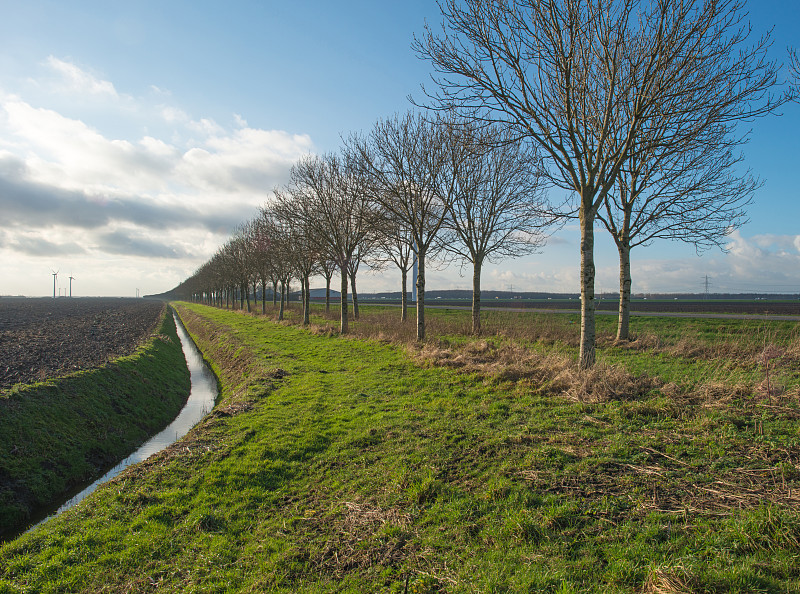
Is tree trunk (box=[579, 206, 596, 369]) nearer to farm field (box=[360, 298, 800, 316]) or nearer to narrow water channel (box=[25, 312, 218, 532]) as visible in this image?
narrow water channel (box=[25, 312, 218, 532])

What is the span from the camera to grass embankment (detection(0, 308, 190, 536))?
8.80 meters

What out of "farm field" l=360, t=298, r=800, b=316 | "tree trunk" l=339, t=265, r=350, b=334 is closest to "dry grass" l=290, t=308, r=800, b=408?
"tree trunk" l=339, t=265, r=350, b=334

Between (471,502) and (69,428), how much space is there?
38.2 ft

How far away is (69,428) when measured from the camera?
11289 mm

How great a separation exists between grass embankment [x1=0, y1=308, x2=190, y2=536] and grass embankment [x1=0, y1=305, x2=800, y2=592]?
2.60 meters

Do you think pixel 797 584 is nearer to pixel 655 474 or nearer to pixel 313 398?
pixel 655 474

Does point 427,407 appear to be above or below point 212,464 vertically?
above

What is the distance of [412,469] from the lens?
6.75 meters

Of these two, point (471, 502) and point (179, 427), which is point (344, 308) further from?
point (471, 502)

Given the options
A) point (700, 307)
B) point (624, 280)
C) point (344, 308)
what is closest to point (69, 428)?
point (344, 308)

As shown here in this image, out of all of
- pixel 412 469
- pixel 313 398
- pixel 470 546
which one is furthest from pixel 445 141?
pixel 470 546

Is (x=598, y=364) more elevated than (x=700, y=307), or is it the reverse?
(x=700, y=307)

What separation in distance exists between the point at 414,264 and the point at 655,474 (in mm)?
27929

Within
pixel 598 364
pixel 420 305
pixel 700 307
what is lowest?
pixel 598 364
